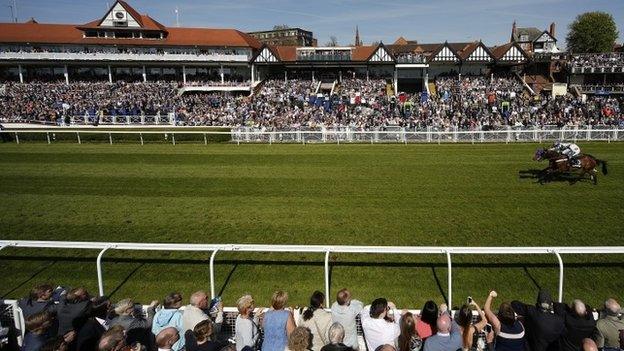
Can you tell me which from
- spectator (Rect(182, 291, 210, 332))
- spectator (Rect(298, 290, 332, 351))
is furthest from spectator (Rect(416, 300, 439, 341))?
spectator (Rect(182, 291, 210, 332))

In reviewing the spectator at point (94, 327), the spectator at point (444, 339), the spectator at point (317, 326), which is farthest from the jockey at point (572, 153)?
the spectator at point (94, 327)

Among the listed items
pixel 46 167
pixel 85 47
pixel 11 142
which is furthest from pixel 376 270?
pixel 85 47

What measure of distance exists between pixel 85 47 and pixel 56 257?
47956mm

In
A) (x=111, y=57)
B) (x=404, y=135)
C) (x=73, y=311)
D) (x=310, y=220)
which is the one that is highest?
(x=111, y=57)

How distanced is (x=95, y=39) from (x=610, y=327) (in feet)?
182

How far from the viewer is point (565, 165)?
1434 cm

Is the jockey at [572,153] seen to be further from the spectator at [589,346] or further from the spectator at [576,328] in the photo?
the spectator at [589,346]

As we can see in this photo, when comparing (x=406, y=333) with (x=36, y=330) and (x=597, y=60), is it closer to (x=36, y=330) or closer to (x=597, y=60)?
(x=36, y=330)

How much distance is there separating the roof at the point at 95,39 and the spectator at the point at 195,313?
4841 centimetres

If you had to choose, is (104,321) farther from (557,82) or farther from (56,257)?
(557,82)

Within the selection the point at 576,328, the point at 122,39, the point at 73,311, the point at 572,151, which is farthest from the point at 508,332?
the point at 122,39

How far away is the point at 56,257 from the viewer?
29.7 ft

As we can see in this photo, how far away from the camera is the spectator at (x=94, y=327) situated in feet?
15.6

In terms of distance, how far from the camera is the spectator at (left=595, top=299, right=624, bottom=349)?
4.90m
